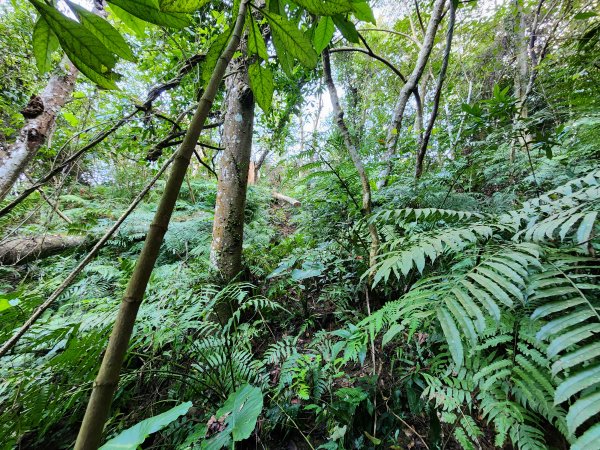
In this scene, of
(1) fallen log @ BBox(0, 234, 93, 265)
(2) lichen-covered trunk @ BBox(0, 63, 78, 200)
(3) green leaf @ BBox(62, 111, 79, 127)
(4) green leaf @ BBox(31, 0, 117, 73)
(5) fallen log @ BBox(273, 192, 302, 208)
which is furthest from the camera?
(5) fallen log @ BBox(273, 192, 302, 208)

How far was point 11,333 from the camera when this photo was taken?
3.51 ft

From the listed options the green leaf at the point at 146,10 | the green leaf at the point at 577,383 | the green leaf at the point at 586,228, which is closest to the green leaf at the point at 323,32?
the green leaf at the point at 146,10

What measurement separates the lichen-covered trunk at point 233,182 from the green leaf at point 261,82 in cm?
149

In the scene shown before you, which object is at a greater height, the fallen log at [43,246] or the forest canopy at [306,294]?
the fallen log at [43,246]

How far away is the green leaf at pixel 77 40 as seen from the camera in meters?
0.36

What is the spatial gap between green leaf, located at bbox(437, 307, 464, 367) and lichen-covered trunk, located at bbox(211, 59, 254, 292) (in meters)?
1.64

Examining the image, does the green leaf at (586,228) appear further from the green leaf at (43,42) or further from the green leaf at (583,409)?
the green leaf at (43,42)

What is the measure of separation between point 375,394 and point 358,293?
825 millimetres

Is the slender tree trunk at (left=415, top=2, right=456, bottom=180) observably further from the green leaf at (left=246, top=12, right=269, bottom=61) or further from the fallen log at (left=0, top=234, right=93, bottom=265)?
the fallen log at (left=0, top=234, right=93, bottom=265)

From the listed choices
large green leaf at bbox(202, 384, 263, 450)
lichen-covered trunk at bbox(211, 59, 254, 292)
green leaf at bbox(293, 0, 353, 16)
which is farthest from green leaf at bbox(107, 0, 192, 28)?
lichen-covered trunk at bbox(211, 59, 254, 292)

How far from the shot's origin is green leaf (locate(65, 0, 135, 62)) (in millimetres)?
424

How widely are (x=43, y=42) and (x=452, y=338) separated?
3.71ft

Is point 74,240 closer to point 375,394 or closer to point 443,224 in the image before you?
point 375,394

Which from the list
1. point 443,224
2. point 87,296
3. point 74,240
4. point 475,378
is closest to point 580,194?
point 443,224
